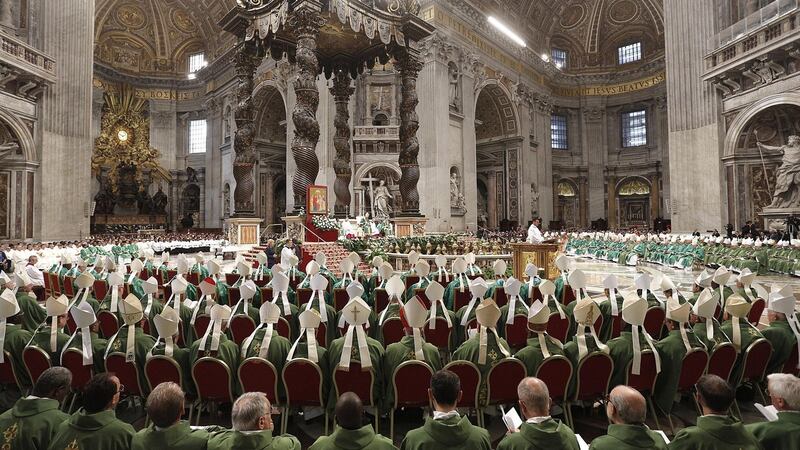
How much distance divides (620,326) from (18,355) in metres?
5.51

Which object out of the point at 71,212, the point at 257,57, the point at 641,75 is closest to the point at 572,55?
the point at 641,75

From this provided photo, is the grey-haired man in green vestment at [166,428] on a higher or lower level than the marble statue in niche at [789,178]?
lower

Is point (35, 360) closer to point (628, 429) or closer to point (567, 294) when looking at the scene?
point (628, 429)

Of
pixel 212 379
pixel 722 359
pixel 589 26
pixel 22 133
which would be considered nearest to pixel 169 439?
pixel 212 379

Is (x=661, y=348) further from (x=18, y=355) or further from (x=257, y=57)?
(x=257, y=57)

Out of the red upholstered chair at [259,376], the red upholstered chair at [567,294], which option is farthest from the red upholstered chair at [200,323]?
the red upholstered chair at [567,294]

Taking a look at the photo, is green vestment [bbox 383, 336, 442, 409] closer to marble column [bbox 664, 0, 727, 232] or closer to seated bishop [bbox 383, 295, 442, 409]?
seated bishop [bbox 383, 295, 442, 409]

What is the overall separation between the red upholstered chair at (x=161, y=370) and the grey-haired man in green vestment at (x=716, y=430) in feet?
10.2

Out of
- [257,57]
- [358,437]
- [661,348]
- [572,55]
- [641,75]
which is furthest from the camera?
[572,55]

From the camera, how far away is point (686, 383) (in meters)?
3.35

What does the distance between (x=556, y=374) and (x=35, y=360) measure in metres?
3.96

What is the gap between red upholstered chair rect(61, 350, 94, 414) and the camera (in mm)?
3340

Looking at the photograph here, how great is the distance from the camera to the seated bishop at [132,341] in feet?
10.9

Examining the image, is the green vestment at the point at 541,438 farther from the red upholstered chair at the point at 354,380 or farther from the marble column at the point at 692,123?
the marble column at the point at 692,123
